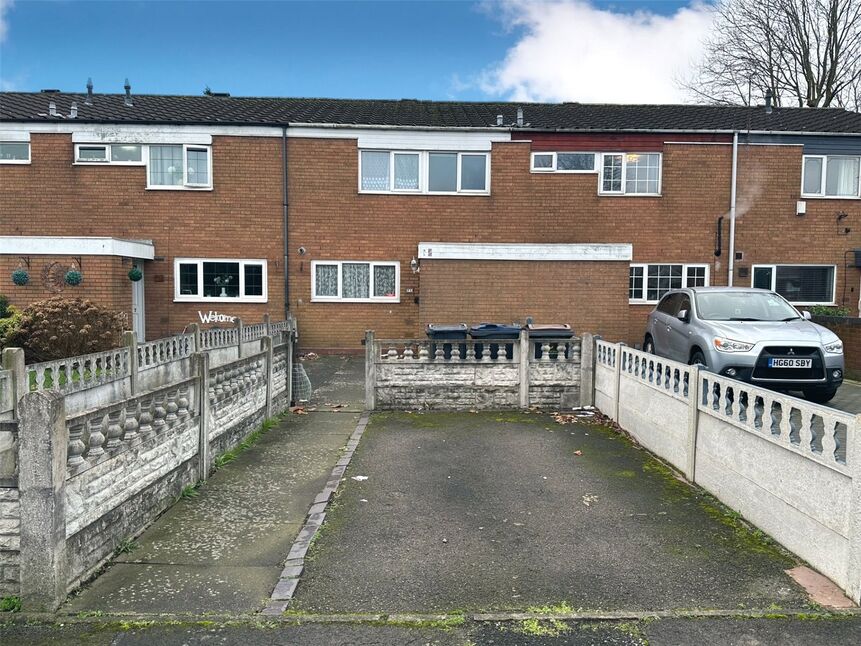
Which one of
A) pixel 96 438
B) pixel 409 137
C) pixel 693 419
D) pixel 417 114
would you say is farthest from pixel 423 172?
→ pixel 96 438

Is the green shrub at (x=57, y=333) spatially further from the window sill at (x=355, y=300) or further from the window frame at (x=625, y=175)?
the window frame at (x=625, y=175)

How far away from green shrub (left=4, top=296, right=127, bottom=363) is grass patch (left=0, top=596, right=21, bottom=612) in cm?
737

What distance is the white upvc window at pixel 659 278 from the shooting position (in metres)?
17.9

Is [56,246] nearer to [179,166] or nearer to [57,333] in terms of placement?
[179,166]

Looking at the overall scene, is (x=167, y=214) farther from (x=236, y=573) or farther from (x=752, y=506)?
(x=752, y=506)

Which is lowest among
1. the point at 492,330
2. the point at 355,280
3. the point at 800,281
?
the point at 492,330

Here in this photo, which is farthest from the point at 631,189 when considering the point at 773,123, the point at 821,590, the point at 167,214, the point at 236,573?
the point at 236,573

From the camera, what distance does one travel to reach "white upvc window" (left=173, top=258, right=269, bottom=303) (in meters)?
17.2

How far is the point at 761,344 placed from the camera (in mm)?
7895

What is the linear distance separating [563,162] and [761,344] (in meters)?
11.2

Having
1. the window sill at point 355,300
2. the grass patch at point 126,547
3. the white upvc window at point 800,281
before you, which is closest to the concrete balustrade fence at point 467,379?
the grass patch at point 126,547

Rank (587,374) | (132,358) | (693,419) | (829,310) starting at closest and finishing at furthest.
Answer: (693,419) < (132,358) < (587,374) < (829,310)

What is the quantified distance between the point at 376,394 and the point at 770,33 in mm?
31456

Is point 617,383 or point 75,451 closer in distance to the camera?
point 75,451
